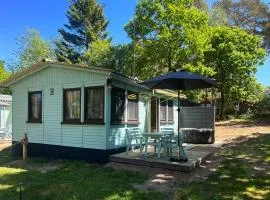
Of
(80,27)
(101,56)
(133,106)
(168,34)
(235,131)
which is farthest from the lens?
(80,27)

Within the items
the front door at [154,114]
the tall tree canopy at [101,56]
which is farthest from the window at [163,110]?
the tall tree canopy at [101,56]

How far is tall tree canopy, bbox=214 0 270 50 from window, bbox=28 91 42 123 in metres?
22.7

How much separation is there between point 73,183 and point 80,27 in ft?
102

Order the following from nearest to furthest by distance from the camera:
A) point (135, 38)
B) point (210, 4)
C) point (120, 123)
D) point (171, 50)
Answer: point (120, 123), point (171, 50), point (135, 38), point (210, 4)

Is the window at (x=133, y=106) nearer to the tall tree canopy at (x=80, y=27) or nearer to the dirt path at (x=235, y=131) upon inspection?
the dirt path at (x=235, y=131)

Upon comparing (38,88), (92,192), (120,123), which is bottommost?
(92,192)

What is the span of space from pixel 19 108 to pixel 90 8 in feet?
86.0

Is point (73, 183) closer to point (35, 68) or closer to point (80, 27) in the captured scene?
point (35, 68)

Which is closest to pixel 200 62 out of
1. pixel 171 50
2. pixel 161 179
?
pixel 171 50

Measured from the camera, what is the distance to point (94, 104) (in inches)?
401

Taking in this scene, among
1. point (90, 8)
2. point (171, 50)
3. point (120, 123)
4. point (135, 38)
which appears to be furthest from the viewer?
point (90, 8)

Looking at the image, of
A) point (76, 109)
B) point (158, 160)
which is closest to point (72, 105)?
point (76, 109)

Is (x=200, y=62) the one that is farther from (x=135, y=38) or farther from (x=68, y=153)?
(x=68, y=153)

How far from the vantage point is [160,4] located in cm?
2162
